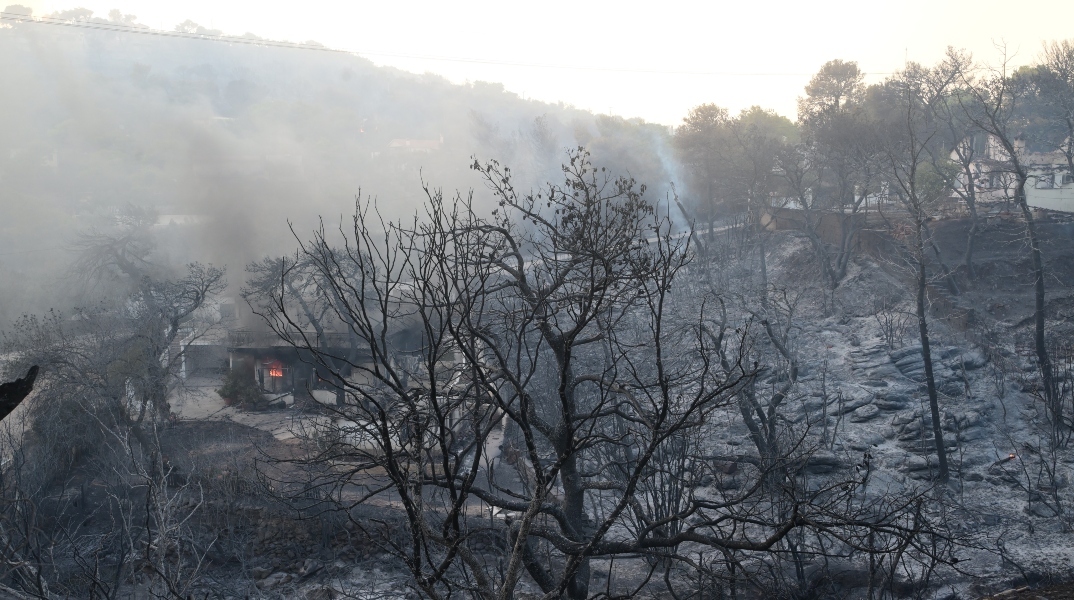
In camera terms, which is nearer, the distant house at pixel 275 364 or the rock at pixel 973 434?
the rock at pixel 973 434

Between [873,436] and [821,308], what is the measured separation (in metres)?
7.23

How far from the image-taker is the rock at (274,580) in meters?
10.2

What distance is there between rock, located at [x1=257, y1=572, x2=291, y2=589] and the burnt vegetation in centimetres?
6

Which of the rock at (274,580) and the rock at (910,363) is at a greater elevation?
the rock at (910,363)

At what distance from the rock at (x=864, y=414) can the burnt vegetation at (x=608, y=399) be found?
2.1 inches

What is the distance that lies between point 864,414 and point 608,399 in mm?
9673

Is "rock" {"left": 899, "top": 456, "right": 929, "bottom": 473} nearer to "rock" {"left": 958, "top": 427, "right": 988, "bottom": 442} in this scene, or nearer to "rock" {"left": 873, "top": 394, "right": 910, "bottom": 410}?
"rock" {"left": 958, "top": 427, "right": 988, "bottom": 442}

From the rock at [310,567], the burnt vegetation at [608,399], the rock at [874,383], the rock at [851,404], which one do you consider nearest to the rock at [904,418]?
the burnt vegetation at [608,399]

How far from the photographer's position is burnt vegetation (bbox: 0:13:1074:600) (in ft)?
14.1

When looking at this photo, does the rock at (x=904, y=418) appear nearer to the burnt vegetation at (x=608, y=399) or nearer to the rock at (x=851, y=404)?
the burnt vegetation at (x=608, y=399)

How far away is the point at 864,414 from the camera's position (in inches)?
518

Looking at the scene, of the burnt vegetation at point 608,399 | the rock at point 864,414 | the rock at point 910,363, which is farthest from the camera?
the rock at point 910,363

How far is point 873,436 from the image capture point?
1235 centimetres

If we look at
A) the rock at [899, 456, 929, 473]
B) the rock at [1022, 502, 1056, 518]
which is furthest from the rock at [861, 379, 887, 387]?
the rock at [1022, 502, 1056, 518]
